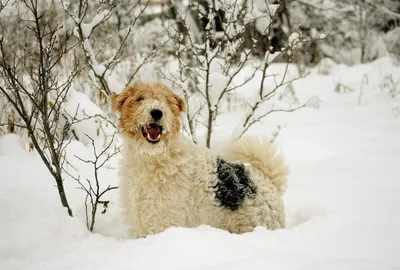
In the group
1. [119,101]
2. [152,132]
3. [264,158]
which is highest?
[119,101]

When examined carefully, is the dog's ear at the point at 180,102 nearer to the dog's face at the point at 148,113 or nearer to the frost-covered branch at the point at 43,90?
the dog's face at the point at 148,113

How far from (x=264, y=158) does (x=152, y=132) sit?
113cm

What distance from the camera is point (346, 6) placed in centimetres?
1214

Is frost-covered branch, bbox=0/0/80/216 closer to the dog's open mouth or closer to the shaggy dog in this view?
the shaggy dog

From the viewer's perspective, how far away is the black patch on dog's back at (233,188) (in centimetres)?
317

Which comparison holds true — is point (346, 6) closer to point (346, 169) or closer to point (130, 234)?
point (346, 169)

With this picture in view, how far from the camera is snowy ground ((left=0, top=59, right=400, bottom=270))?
2.30 m

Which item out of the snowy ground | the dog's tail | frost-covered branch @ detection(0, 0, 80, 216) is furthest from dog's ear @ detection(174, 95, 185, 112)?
the snowy ground

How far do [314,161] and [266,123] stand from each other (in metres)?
2.10

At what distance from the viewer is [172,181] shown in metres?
3.17

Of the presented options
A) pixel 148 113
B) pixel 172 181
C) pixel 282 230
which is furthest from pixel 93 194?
pixel 282 230

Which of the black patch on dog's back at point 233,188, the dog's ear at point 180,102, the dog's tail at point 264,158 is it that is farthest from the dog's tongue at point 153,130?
the dog's tail at point 264,158

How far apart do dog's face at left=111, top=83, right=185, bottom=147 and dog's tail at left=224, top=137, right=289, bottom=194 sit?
0.72 metres

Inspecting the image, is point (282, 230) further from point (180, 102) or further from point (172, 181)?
point (180, 102)
